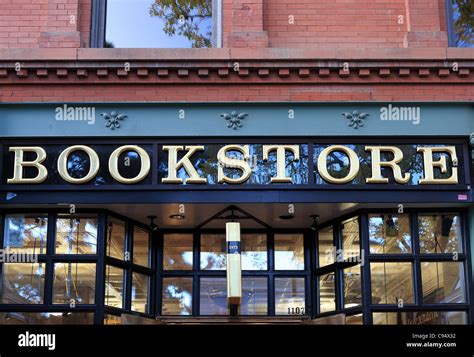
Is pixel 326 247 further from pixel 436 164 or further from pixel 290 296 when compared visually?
pixel 436 164

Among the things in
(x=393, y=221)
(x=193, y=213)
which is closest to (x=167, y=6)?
(x=193, y=213)

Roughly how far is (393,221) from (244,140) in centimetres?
248

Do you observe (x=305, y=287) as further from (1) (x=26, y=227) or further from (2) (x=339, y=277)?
(1) (x=26, y=227)

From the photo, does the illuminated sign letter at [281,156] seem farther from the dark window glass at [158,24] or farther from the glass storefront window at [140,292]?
the glass storefront window at [140,292]

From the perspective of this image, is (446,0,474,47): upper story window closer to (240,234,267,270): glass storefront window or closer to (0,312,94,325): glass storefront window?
(240,234,267,270): glass storefront window

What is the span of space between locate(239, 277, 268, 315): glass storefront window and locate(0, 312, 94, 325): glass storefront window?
2.56 metres

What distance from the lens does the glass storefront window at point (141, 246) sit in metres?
11.6

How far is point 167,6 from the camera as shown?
39.5ft

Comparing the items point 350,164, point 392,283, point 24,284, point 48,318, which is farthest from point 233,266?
point 24,284

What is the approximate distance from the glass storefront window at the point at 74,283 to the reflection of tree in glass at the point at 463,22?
259 inches

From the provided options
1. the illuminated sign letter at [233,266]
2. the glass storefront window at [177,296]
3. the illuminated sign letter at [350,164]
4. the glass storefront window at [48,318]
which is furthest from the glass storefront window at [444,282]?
the glass storefront window at [48,318]

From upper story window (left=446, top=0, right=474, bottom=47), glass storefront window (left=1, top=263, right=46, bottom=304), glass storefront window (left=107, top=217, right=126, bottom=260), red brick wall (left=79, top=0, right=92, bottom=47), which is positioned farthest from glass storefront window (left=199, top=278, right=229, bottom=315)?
upper story window (left=446, top=0, right=474, bottom=47)

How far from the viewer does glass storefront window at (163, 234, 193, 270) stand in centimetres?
1194
